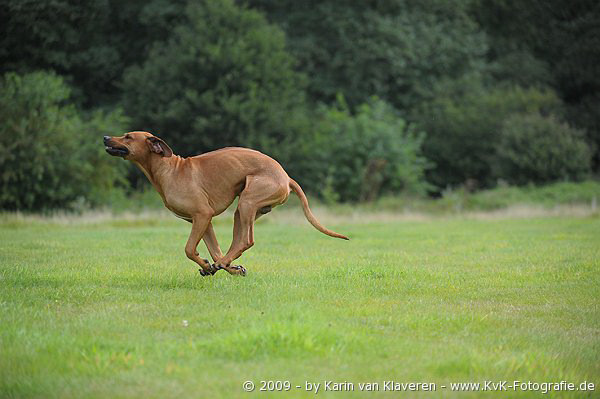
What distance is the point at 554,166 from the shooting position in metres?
40.6

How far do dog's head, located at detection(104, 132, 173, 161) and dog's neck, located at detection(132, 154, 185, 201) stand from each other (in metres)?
0.06

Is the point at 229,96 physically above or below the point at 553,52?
below

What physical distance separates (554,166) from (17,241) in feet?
100

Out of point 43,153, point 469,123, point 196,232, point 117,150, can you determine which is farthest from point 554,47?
point 117,150

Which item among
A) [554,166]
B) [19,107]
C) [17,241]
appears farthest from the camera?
[554,166]

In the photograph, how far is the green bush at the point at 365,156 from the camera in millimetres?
40500

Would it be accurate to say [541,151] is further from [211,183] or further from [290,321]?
[290,321]

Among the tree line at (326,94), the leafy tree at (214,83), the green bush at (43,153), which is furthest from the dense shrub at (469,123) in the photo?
the green bush at (43,153)

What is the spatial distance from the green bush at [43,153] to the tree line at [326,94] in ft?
0.22

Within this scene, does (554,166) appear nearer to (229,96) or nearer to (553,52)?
(553,52)

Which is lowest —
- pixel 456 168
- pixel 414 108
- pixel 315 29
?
pixel 456 168

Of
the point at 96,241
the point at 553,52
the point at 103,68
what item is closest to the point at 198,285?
the point at 96,241

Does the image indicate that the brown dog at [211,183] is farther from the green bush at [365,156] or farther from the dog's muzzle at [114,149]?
the green bush at [365,156]

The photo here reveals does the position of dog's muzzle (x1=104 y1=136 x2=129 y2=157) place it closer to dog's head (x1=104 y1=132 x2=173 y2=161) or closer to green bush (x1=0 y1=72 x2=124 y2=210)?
dog's head (x1=104 y1=132 x2=173 y2=161)
